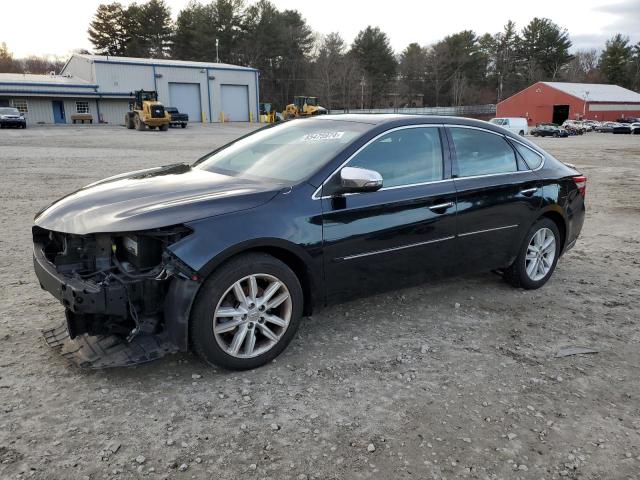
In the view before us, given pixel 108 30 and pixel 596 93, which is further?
pixel 108 30

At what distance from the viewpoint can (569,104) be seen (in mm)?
65688

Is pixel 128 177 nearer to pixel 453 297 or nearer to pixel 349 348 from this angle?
pixel 349 348

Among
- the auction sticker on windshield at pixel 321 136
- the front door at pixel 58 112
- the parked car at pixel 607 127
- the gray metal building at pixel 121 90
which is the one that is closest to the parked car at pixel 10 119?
the gray metal building at pixel 121 90

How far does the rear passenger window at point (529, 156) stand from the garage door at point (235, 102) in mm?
54558

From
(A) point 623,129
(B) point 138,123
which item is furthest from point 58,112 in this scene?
(A) point 623,129

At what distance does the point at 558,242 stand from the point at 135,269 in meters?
4.13

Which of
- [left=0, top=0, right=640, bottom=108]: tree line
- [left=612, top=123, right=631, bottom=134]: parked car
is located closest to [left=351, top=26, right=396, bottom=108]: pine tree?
[left=0, top=0, right=640, bottom=108]: tree line

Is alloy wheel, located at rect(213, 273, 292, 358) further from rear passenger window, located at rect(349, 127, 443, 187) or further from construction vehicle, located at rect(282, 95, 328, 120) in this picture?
construction vehicle, located at rect(282, 95, 328, 120)

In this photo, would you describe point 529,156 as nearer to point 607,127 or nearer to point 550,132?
point 550,132

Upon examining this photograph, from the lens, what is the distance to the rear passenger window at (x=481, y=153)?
450cm

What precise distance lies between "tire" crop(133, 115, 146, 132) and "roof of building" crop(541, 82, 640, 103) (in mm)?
52838

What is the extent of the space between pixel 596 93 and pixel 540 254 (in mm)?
74401

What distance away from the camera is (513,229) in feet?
15.8

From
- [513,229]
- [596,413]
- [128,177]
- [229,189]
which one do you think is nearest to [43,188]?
[128,177]
